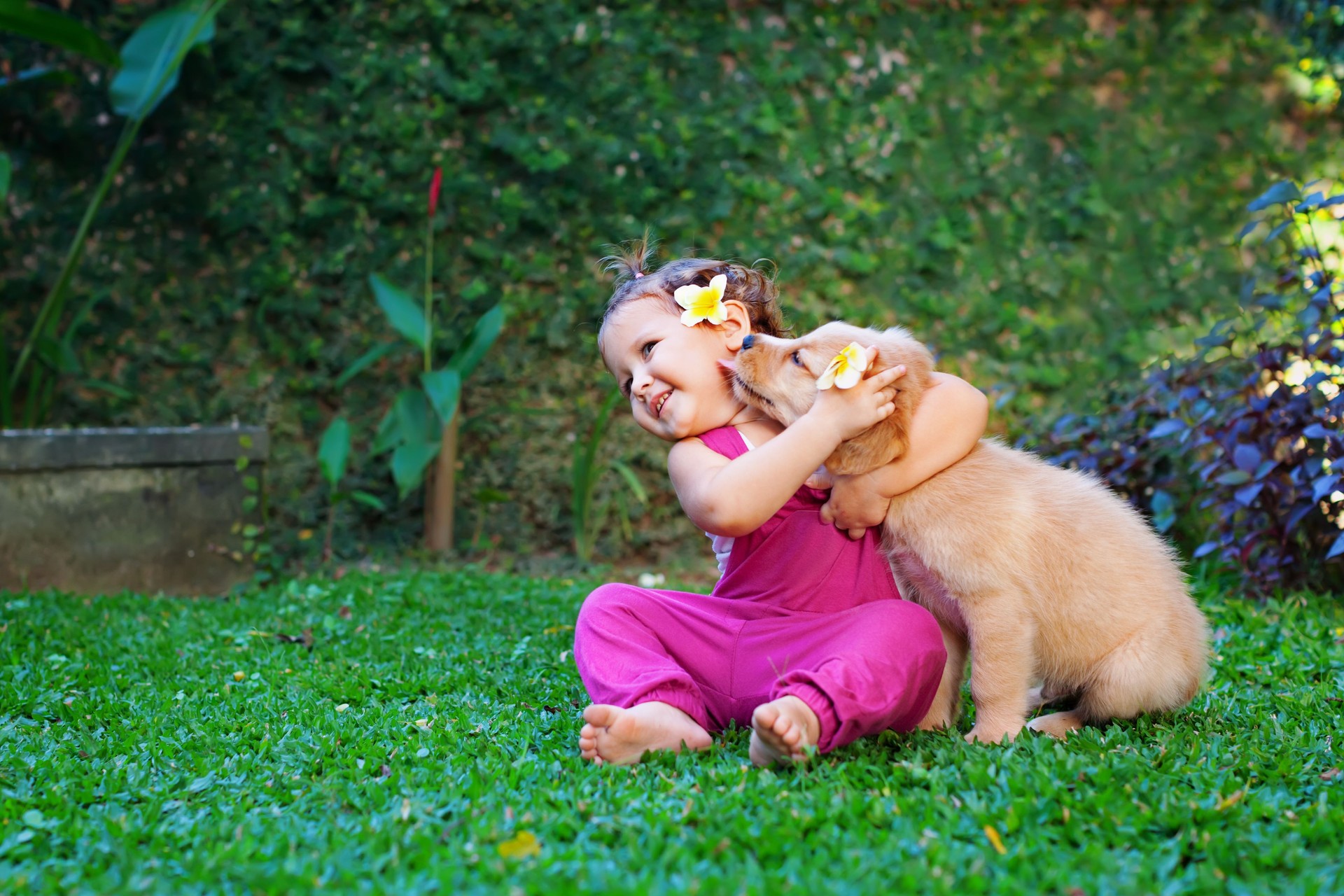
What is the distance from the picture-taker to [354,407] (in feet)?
18.5

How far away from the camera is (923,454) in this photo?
7.65 feet

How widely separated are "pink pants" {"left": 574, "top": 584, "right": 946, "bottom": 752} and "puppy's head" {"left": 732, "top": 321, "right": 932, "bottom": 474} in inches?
13.8

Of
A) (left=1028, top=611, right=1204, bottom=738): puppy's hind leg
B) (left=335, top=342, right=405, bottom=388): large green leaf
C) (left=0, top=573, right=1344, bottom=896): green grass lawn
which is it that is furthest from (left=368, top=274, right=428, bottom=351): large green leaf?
(left=1028, top=611, right=1204, bottom=738): puppy's hind leg

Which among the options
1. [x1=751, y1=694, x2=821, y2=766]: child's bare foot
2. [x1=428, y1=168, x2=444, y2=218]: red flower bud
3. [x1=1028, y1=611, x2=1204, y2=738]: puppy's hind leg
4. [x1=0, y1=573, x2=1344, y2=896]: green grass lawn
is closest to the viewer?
[x1=0, y1=573, x2=1344, y2=896]: green grass lawn

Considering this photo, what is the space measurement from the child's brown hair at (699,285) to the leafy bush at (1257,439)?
72.2 inches

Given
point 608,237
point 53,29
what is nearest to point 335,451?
point 608,237

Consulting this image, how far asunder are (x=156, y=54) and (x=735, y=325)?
12.6 ft

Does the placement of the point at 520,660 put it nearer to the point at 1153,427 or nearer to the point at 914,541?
the point at 914,541

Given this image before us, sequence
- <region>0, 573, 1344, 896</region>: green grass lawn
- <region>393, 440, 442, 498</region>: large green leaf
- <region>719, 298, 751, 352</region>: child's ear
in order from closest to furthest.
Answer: <region>0, 573, 1344, 896</region>: green grass lawn → <region>719, 298, 751, 352</region>: child's ear → <region>393, 440, 442, 498</region>: large green leaf

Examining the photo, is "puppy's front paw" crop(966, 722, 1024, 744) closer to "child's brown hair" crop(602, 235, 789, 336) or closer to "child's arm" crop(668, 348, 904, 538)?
"child's arm" crop(668, 348, 904, 538)

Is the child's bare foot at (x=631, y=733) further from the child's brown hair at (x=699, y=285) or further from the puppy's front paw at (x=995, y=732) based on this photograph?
the child's brown hair at (x=699, y=285)

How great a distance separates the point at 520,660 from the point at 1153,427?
279 cm

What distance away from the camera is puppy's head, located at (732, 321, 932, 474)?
7.55ft

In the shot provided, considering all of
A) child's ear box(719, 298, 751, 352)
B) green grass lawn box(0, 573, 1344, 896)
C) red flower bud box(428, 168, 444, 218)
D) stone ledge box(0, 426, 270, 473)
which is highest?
red flower bud box(428, 168, 444, 218)
